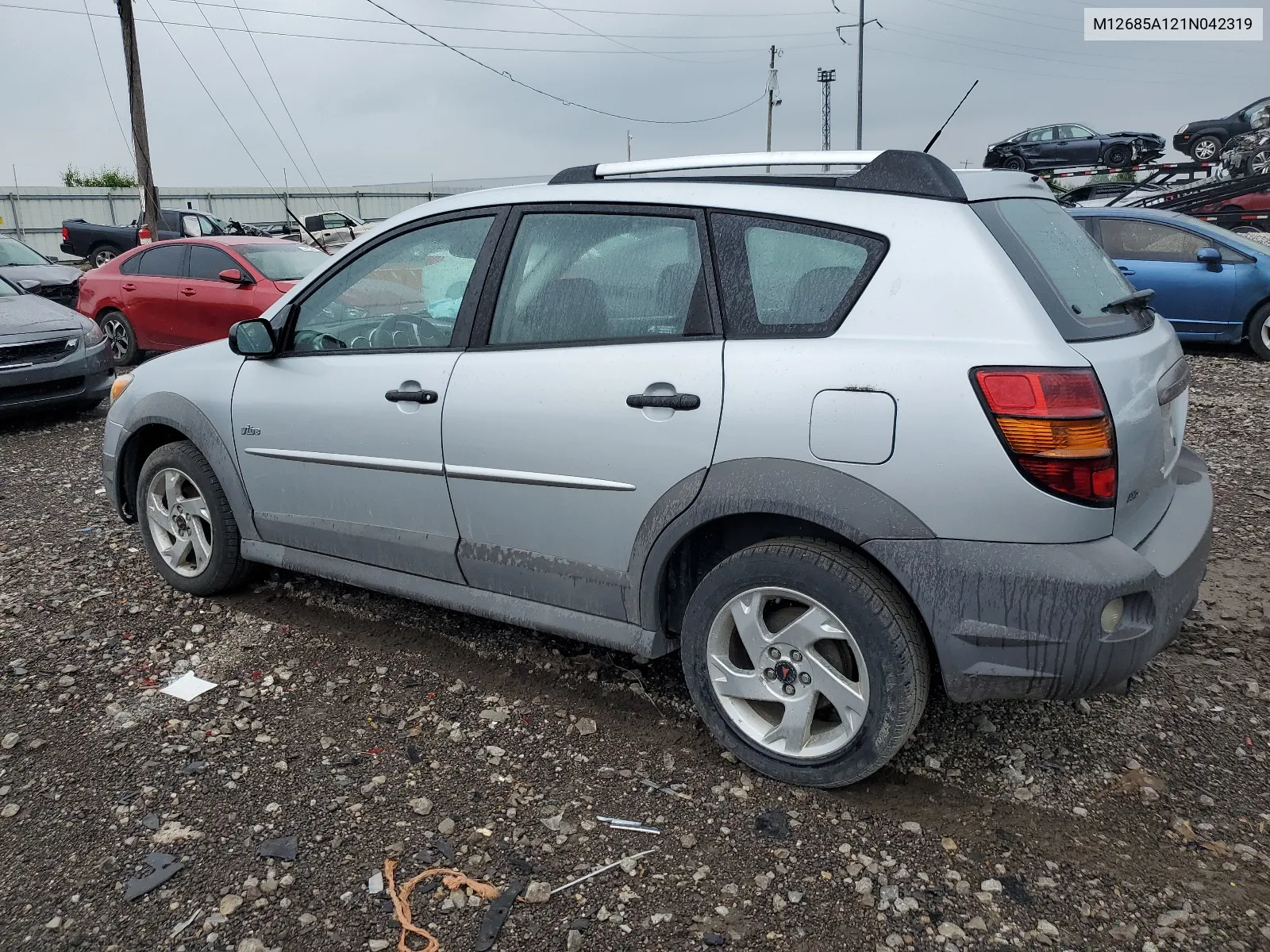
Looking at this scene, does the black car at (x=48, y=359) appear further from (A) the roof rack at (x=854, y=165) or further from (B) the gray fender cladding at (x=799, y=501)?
(B) the gray fender cladding at (x=799, y=501)

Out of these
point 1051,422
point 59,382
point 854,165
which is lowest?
point 59,382

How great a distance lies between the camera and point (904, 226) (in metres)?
2.69

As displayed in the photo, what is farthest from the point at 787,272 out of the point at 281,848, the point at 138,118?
the point at 138,118

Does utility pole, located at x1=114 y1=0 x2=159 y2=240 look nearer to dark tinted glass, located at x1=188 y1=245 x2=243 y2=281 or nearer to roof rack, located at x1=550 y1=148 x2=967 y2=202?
dark tinted glass, located at x1=188 y1=245 x2=243 y2=281

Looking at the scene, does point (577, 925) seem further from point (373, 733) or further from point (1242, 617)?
point (1242, 617)

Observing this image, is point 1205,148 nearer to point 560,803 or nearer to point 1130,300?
point 1130,300

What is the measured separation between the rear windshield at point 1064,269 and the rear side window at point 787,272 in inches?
15.0

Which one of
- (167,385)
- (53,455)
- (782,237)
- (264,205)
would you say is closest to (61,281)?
(53,455)

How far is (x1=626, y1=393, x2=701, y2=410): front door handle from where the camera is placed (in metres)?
2.84

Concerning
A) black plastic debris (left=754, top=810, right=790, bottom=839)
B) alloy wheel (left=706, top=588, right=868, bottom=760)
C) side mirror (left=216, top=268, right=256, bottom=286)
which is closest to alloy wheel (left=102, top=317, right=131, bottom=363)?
side mirror (left=216, top=268, right=256, bottom=286)

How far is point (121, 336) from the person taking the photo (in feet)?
38.2

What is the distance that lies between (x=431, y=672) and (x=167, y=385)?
189 centimetres

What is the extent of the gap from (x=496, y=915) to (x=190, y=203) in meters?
38.8

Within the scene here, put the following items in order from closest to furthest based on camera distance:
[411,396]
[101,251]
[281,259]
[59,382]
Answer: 1. [411,396]
2. [59,382]
3. [281,259]
4. [101,251]
